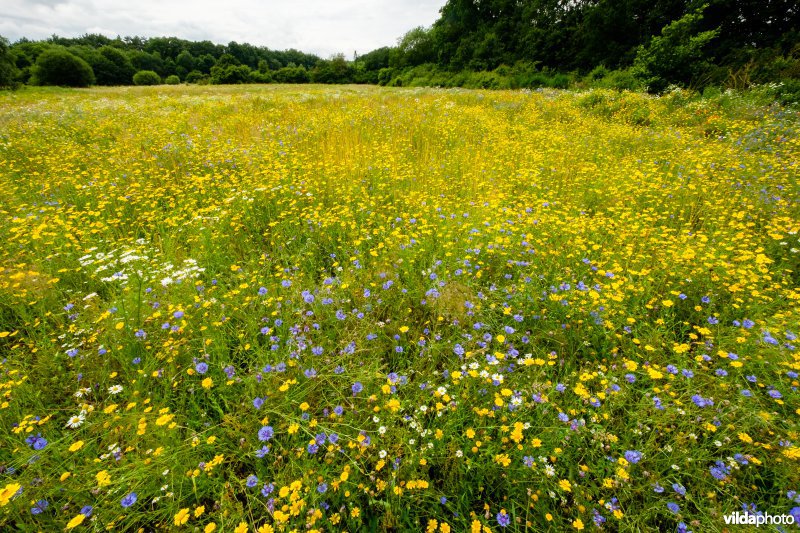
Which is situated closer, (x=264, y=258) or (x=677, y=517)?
(x=677, y=517)

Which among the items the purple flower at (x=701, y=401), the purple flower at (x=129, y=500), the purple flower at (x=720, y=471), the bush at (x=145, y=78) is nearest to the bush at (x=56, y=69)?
the bush at (x=145, y=78)

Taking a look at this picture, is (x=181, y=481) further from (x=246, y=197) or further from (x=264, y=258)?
(x=246, y=197)

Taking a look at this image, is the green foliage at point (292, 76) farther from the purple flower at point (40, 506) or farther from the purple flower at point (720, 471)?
the purple flower at point (720, 471)

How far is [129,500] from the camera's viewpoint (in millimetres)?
1421

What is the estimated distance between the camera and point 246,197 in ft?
13.1

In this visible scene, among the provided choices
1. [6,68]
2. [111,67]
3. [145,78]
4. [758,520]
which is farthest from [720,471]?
[111,67]

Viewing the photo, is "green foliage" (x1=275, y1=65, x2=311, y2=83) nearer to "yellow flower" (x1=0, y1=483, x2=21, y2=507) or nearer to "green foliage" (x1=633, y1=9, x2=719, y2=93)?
"green foliage" (x1=633, y1=9, x2=719, y2=93)

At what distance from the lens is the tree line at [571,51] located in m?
12.9

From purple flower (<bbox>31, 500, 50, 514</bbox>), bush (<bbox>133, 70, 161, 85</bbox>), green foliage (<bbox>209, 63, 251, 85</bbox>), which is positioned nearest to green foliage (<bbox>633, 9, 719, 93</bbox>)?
purple flower (<bbox>31, 500, 50, 514</bbox>)

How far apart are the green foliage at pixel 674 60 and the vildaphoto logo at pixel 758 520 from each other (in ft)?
53.4

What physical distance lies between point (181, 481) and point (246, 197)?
3.21 metres

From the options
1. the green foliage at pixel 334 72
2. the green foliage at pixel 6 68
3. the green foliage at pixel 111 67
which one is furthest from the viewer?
the green foliage at pixel 111 67

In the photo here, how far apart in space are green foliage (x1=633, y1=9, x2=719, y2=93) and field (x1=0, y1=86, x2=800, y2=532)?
11.1 metres

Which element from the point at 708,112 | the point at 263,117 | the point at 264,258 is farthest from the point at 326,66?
the point at 264,258
